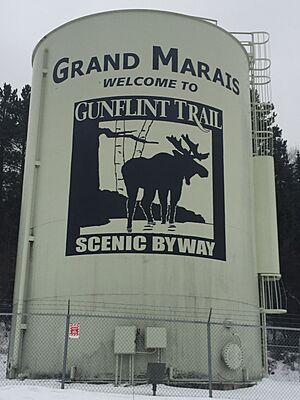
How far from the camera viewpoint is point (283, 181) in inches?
1779

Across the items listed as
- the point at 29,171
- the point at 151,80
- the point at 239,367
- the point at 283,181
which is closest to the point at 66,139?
the point at 29,171

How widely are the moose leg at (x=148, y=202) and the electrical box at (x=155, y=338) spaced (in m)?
3.06

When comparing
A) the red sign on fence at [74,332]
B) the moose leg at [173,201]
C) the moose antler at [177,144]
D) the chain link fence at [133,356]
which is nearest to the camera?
the chain link fence at [133,356]

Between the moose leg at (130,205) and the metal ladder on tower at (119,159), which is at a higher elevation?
the metal ladder on tower at (119,159)

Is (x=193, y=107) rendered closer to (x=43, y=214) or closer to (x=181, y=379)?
(x=43, y=214)

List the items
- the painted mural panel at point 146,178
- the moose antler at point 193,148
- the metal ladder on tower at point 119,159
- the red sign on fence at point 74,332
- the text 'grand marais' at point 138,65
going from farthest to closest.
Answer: the text 'grand marais' at point 138,65 < the moose antler at point 193,148 < the metal ladder on tower at point 119,159 < the painted mural panel at point 146,178 < the red sign on fence at point 74,332

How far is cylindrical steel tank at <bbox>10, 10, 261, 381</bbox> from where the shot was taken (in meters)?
16.6

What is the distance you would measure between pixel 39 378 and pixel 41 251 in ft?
12.3

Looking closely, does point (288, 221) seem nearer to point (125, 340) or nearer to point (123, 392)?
point (125, 340)

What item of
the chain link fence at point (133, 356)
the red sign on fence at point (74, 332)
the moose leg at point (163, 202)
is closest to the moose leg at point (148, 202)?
the moose leg at point (163, 202)

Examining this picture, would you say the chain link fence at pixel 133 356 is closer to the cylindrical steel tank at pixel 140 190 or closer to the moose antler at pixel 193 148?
the cylindrical steel tank at pixel 140 190

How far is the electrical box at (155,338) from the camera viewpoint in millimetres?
15734

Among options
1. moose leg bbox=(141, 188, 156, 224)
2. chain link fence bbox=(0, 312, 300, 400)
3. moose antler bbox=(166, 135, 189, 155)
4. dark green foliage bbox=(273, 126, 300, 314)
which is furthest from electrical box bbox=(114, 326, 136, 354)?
dark green foliage bbox=(273, 126, 300, 314)

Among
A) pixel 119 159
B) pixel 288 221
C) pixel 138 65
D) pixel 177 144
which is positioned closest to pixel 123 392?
pixel 119 159
